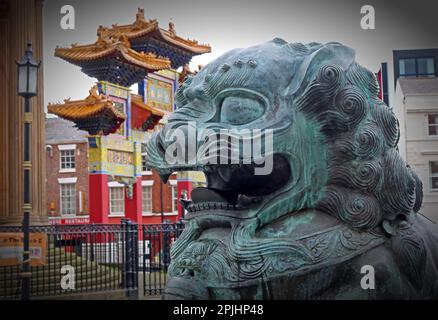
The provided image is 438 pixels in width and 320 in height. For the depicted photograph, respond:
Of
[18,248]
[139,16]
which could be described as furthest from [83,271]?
[139,16]

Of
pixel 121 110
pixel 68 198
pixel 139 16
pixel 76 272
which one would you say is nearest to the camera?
pixel 76 272

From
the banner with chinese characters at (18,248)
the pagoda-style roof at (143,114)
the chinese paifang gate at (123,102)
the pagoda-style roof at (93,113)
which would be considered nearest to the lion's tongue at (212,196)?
the banner with chinese characters at (18,248)

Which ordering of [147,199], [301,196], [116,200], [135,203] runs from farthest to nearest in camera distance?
[116,200]
[147,199]
[135,203]
[301,196]

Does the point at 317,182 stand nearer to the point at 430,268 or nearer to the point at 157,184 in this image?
the point at 430,268

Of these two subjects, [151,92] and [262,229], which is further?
[151,92]

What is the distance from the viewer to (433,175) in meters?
16.2

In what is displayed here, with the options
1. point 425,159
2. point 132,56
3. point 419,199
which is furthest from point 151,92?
point 419,199

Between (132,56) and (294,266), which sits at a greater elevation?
(132,56)

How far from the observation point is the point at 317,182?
2988 mm

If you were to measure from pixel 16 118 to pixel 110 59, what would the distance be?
220 inches

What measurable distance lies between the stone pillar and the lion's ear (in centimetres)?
1095

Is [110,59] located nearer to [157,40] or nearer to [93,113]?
[93,113]

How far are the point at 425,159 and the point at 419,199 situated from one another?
14566 millimetres

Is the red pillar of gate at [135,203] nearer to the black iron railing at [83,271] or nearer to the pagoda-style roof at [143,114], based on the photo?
the pagoda-style roof at [143,114]
